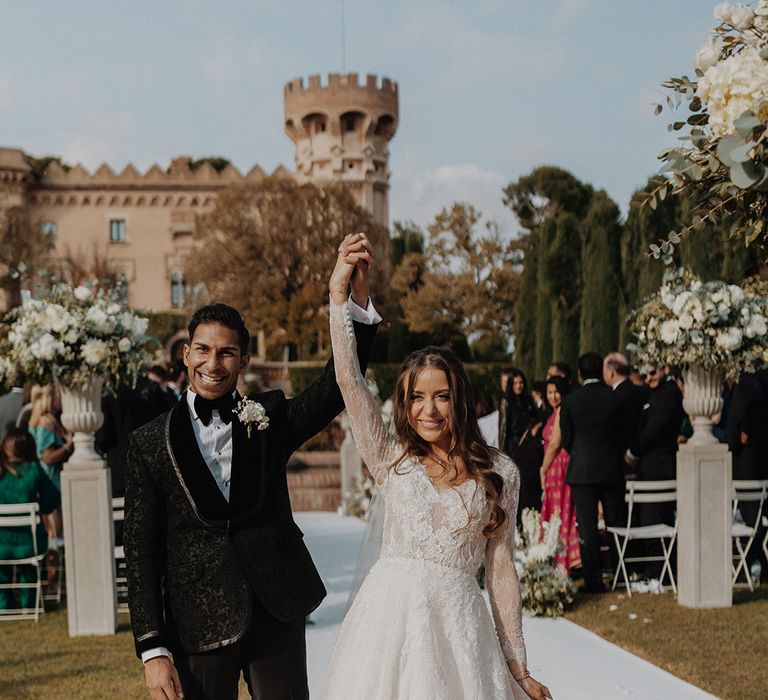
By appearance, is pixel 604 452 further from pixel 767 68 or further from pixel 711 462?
pixel 767 68

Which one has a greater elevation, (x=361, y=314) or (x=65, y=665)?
(x=361, y=314)

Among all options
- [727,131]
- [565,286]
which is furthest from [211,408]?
[565,286]

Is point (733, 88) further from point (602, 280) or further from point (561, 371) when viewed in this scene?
point (602, 280)

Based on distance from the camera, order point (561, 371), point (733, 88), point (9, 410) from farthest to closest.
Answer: point (9, 410)
point (561, 371)
point (733, 88)

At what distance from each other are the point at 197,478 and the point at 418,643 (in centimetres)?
78

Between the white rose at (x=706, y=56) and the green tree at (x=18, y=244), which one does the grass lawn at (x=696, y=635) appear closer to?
the white rose at (x=706, y=56)

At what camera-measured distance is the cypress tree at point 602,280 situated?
23.7 m

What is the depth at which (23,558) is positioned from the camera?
23.5 ft

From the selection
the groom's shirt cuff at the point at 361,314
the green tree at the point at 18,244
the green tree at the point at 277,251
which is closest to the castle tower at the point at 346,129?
the green tree at the point at 18,244

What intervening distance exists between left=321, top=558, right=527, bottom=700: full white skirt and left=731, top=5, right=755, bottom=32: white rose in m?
1.64

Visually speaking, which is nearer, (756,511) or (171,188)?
(756,511)

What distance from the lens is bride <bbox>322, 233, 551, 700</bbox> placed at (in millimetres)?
2779

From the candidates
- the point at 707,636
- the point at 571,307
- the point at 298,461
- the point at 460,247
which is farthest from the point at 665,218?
the point at 707,636

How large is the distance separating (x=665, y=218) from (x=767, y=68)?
2127 cm
